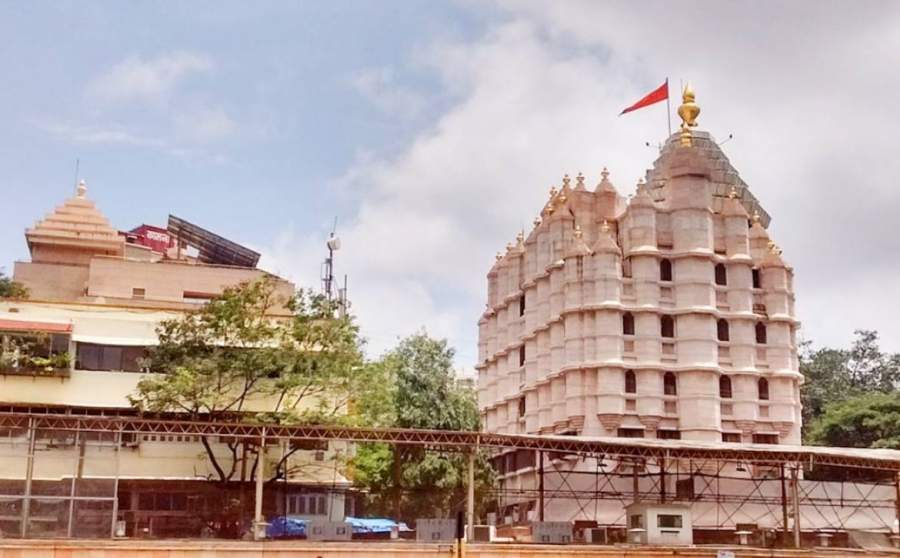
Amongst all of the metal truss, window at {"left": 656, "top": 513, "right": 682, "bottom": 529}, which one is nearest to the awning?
the metal truss

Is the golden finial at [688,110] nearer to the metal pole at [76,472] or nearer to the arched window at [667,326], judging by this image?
the arched window at [667,326]

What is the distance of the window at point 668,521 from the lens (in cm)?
4606

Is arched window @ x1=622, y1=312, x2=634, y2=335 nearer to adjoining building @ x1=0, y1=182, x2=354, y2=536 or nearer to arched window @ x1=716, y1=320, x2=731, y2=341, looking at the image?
arched window @ x1=716, y1=320, x2=731, y2=341

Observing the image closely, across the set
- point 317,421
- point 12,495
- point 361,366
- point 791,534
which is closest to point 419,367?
point 361,366

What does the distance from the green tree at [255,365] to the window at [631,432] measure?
16.7 meters

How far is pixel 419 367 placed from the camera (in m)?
63.1

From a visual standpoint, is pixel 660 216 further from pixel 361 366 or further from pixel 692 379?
pixel 361 366

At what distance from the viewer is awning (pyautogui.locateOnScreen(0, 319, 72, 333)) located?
49375 millimetres

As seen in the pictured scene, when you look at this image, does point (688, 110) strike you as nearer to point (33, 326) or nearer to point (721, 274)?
point (721, 274)

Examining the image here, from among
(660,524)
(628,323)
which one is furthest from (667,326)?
(660,524)

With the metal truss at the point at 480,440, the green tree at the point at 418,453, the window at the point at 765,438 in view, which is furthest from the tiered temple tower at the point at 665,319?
the metal truss at the point at 480,440

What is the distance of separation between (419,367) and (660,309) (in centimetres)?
1450

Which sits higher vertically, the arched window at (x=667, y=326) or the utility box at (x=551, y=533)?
the arched window at (x=667, y=326)

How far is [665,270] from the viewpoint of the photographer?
213 ft
